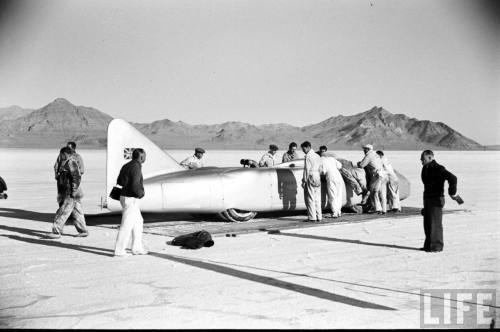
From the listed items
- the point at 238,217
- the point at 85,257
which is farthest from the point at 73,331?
the point at 238,217

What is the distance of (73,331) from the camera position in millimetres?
5832

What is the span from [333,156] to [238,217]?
3.25m

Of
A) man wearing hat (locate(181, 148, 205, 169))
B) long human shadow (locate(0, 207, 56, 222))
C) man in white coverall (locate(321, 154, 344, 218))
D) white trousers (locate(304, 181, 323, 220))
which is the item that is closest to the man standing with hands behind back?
white trousers (locate(304, 181, 323, 220))

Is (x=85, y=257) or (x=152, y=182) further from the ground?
(x=152, y=182)

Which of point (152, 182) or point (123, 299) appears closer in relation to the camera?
point (123, 299)

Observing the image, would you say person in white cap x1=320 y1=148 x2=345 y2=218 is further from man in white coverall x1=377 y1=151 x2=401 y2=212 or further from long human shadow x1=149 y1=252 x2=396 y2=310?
long human shadow x1=149 y1=252 x2=396 y2=310

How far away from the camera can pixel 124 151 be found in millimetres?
12992

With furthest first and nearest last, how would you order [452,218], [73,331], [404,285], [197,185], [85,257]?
[452,218] < [197,185] < [85,257] < [404,285] < [73,331]

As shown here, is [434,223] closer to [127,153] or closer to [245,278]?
[245,278]

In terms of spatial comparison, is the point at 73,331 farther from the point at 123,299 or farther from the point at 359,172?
the point at 359,172

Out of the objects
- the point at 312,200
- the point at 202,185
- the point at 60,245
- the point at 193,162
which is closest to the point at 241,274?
the point at 60,245

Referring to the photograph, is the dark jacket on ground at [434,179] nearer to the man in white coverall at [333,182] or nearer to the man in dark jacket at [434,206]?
the man in dark jacket at [434,206]

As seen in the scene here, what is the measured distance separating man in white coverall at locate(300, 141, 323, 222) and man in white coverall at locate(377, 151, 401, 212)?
265 centimetres

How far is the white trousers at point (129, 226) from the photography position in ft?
32.1
